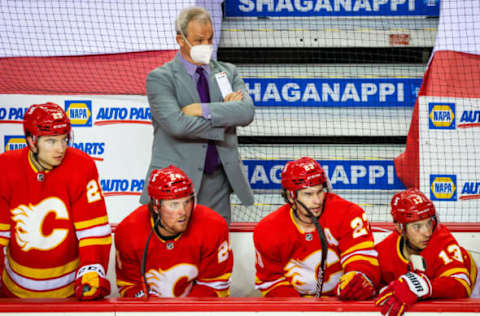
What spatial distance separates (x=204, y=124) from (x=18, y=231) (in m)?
0.95

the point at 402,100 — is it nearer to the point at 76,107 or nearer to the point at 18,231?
the point at 76,107

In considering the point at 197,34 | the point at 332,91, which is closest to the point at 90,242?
the point at 197,34

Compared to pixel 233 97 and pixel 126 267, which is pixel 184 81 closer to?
pixel 233 97

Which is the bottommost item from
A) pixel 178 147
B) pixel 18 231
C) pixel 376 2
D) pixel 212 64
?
pixel 18 231

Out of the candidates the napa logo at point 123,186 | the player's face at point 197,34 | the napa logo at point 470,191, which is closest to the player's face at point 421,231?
the player's face at point 197,34

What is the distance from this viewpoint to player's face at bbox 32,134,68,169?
2.08 m

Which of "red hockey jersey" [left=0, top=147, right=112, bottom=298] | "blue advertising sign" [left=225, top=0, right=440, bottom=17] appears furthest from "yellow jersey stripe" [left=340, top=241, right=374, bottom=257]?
"blue advertising sign" [left=225, top=0, right=440, bottom=17]

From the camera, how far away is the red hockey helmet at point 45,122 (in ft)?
6.79

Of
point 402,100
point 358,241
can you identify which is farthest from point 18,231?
point 402,100

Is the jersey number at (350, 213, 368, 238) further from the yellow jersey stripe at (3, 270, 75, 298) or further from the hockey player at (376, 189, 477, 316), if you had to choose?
the yellow jersey stripe at (3, 270, 75, 298)

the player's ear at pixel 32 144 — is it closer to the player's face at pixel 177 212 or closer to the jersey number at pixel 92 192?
the jersey number at pixel 92 192

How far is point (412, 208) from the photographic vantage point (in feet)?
7.37

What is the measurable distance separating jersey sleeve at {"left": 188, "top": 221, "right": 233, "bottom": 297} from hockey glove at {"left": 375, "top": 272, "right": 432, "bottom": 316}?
70cm

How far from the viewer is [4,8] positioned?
4664 mm
